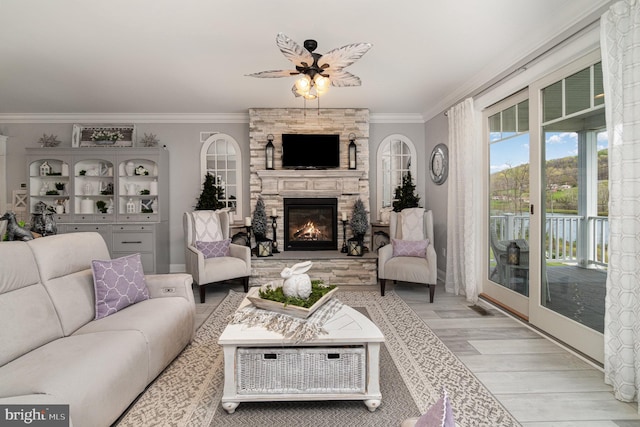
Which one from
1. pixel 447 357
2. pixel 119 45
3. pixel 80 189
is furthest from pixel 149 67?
pixel 447 357

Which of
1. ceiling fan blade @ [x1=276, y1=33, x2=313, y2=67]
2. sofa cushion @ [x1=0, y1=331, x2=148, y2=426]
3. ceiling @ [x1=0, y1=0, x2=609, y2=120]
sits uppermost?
ceiling @ [x1=0, y1=0, x2=609, y2=120]

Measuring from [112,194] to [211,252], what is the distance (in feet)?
7.65

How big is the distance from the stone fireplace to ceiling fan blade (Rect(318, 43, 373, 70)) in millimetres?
2668

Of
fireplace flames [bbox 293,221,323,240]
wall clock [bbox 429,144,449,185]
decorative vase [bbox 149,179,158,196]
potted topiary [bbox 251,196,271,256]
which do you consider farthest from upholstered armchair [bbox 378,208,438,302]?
decorative vase [bbox 149,179,158,196]

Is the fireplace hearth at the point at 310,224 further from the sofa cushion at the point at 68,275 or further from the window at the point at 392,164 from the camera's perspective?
the sofa cushion at the point at 68,275

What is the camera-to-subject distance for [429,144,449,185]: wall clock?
4805mm

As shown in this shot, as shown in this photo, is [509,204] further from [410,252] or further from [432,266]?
[410,252]

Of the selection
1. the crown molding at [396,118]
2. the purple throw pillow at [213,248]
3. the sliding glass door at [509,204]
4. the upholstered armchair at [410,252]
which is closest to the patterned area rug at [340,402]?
the upholstered armchair at [410,252]

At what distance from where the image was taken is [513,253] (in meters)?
3.48

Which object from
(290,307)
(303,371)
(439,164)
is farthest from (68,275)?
(439,164)

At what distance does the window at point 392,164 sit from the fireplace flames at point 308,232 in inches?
46.1

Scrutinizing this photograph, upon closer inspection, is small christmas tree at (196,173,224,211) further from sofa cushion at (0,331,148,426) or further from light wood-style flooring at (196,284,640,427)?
sofa cushion at (0,331,148,426)

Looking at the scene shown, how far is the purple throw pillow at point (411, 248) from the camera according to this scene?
4.25 meters

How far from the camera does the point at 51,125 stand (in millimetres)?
5449
